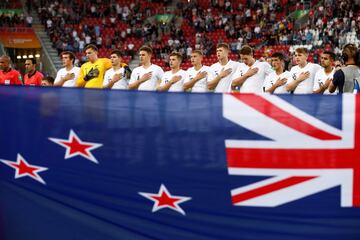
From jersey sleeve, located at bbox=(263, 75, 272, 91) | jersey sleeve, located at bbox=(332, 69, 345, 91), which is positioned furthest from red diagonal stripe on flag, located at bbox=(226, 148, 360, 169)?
jersey sleeve, located at bbox=(263, 75, 272, 91)

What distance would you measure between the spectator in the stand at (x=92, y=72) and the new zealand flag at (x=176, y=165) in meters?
3.99

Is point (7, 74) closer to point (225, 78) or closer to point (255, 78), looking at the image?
point (225, 78)

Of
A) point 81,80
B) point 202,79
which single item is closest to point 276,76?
point 202,79

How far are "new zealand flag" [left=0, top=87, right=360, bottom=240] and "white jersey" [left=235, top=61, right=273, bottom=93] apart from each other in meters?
3.78

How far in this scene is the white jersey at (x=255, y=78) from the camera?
7305mm

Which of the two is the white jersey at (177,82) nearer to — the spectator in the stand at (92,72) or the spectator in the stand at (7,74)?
the spectator in the stand at (92,72)

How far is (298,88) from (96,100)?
4.00 m

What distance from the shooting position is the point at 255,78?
7.34 metres

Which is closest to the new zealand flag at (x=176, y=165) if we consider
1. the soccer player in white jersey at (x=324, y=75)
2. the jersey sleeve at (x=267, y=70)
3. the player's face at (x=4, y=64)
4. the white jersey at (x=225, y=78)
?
the soccer player in white jersey at (x=324, y=75)

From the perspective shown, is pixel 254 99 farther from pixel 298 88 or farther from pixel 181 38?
pixel 181 38

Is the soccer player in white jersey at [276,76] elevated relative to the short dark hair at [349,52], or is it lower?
lower

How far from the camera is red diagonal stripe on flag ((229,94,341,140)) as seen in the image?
3463 mm

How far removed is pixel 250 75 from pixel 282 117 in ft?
12.2

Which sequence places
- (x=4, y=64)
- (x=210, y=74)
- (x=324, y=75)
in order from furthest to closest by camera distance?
1. (x=4, y=64)
2. (x=210, y=74)
3. (x=324, y=75)
